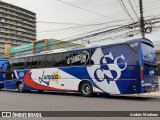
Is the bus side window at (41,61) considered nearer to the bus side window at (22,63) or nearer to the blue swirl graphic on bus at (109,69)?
the bus side window at (22,63)

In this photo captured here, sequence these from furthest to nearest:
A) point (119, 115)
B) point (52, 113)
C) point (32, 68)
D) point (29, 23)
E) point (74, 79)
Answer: point (29, 23) < point (32, 68) < point (74, 79) < point (52, 113) < point (119, 115)

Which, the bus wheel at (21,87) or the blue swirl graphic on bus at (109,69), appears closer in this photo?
the blue swirl graphic on bus at (109,69)

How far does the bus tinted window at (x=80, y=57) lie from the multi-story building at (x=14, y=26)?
290 ft

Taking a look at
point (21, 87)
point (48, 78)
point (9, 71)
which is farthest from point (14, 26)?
point (48, 78)

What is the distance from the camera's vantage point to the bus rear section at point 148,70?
14.0m

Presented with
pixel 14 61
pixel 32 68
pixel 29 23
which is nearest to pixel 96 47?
pixel 32 68

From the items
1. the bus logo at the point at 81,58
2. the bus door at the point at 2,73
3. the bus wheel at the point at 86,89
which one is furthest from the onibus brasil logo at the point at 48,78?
the bus door at the point at 2,73

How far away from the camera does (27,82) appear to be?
2184cm

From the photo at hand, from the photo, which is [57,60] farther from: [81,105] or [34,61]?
[81,105]

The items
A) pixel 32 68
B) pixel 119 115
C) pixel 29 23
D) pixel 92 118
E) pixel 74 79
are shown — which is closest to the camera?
pixel 92 118

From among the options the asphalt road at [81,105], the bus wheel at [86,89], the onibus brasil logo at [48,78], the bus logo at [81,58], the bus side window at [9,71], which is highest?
the bus logo at [81,58]

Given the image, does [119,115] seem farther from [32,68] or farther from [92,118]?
[32,68]

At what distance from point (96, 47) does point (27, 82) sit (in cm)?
800

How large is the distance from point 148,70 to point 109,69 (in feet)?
7.02
